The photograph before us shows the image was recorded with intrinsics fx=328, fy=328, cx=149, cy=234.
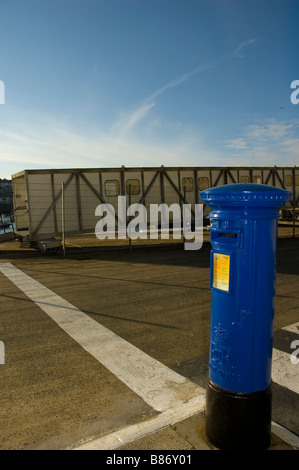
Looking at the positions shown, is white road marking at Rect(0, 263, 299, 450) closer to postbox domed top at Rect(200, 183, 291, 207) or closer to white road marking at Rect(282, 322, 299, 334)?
white road marking at Rect(282, 322, 299, 334)

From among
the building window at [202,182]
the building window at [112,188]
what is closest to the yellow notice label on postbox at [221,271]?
the building window at [112,188]

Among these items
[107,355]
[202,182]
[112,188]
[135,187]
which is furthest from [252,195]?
[202,182]

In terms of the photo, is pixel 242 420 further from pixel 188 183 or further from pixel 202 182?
pixel 202 182

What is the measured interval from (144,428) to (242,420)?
3.01 feet

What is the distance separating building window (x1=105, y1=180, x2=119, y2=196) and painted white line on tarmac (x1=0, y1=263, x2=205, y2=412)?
407 inches

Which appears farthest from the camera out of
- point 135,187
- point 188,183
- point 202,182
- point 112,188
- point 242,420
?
point 202,182

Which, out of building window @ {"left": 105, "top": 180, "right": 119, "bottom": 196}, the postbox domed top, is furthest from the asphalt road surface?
building window @ {"left": 105, "top": 180, "right": 119, "bottom": 196}

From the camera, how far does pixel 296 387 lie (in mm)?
3814

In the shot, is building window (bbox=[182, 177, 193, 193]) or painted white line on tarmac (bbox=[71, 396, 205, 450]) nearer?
painted white line on tarmac (bbox=[71, 396, 205, 450])

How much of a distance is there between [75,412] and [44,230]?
13201mm

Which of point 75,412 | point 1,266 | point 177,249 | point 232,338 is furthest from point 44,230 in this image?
point 232,338

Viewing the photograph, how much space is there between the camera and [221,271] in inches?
108

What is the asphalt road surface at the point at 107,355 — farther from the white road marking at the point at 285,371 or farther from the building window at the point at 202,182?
the building window at the point at 202,182

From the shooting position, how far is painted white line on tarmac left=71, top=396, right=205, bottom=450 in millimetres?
2877
